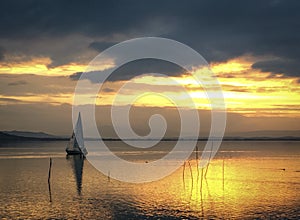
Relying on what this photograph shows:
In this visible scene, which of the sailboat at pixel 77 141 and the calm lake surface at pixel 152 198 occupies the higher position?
the sailboat at pixel 77 141

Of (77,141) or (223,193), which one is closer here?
(223,193)

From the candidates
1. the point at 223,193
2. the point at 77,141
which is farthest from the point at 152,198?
the point at 77,141

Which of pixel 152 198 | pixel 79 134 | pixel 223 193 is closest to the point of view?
pixel 152 198

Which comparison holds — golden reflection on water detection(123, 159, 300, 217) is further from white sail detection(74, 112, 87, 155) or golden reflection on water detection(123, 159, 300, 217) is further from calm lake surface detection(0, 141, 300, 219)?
white sail detection(74, 112, 87, 155)

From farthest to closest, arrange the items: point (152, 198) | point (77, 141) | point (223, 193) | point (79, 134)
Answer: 1. point (79, 134)
2. point (77, 141)
3. point (223, 193)
4. point (152, 198)

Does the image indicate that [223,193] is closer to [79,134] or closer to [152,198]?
[152,198]

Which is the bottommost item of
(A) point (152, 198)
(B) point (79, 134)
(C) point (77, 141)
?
(A) point (152, 198)

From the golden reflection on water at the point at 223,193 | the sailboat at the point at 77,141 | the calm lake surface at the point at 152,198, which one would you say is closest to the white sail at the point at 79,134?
the sailboat at the point at 77,141

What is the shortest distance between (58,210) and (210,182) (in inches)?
1449

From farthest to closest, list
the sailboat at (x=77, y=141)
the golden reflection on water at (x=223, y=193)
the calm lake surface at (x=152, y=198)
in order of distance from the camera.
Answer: the sailboat at (x=77, y=141) → the golden reflection on water at (x=223, y=193) → the calm lake surface at (x=152, y=198)

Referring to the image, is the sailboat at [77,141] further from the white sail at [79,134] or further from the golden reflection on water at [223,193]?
the golden reflection on water at [223,193]

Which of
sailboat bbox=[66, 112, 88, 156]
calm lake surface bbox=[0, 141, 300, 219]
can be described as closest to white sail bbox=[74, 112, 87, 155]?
sailboat bbox=[66, 112, 88, 156]

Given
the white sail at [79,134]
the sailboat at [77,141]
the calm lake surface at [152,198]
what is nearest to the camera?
the calm lake surface at [152,198]

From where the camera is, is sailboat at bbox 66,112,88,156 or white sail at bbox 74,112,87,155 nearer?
sailboat at bbox 66,112,88,156
